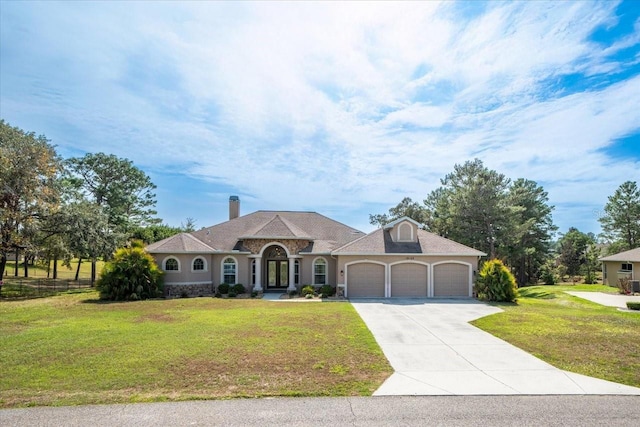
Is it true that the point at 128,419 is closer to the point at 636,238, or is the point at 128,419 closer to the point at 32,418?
the point at 32,418

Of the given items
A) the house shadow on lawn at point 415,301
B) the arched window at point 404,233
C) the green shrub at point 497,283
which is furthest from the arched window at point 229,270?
the green shrub at point 497,283

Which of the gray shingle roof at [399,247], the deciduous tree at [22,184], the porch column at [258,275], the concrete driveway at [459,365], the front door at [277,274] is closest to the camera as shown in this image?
the concrete driveway at [459,365]

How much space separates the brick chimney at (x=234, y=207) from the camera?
2978cm

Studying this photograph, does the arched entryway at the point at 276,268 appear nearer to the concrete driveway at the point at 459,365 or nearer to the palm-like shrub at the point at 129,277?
the palm-like shrub at the point at 129,277

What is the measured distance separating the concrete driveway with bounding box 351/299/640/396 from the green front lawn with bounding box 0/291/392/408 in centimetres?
52

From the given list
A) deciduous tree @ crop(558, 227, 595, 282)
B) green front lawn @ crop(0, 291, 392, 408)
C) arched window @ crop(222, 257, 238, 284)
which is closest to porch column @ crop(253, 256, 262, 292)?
arched window @ crop(222, 257, 238, 284)

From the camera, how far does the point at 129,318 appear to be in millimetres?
14602

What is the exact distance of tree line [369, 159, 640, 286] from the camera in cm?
3161

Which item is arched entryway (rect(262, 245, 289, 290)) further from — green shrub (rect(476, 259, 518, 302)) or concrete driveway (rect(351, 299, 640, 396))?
green shrub (rect(476, 259, 518, 302))

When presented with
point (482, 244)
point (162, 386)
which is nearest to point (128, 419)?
point (162, 386)

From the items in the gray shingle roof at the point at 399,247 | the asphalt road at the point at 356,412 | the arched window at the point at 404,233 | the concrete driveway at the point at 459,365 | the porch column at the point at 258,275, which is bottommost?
the concrete driveway at the point at 459,365

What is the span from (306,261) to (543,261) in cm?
3199

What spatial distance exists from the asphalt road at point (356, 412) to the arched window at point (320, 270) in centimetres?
1779

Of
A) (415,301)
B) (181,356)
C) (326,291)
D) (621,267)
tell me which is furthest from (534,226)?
(181,356)
